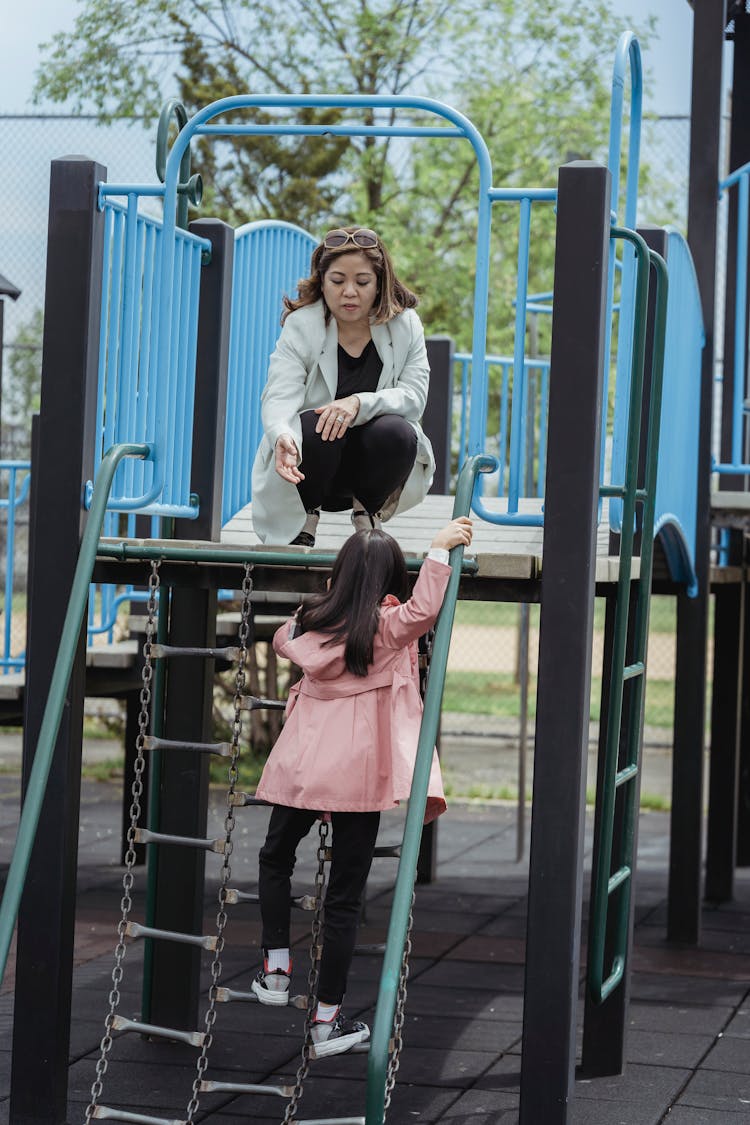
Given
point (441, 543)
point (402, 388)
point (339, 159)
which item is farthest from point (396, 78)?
point (441, 543)

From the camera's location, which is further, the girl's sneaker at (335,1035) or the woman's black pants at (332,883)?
the woman's black pants at (332,883)

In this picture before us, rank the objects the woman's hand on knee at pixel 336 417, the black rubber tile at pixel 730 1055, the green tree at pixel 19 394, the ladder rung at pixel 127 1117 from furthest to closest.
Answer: the green tree at pixel 19 394
the black rubber tile at pixel 730 1055
the woman's hand on knee at pixel 336 417
the ladder rung at pixel 127 1117

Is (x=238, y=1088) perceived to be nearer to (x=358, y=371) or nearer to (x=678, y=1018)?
(x=358, y=371)

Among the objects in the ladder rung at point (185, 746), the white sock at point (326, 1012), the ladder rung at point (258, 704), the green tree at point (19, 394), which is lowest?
the white sock at point (326, 1012)

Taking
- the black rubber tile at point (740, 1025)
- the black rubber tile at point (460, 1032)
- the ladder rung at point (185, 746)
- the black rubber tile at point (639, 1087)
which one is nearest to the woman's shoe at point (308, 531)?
the ladder rung at point (185, 746)

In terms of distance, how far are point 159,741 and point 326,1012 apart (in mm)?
783

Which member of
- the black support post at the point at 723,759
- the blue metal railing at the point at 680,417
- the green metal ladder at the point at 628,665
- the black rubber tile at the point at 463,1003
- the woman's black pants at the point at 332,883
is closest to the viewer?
the woman's black pants at the point at 332,883

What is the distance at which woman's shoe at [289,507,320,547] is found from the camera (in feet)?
15.2

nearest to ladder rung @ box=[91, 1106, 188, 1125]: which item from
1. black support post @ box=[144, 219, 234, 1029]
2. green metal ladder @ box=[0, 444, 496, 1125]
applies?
green metal ladder @ box=[0, 444, 496, 1125]

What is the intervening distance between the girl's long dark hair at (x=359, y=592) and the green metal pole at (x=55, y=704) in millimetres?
577

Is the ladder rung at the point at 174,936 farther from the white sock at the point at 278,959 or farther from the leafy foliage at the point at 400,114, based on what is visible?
the leafy foliage at the point at 400,114

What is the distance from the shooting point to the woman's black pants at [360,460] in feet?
14.7

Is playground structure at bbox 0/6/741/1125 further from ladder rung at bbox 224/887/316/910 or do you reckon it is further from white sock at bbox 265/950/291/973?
white sock at bbox 265/950/291/973

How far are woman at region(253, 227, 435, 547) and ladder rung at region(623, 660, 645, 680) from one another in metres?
0.78
